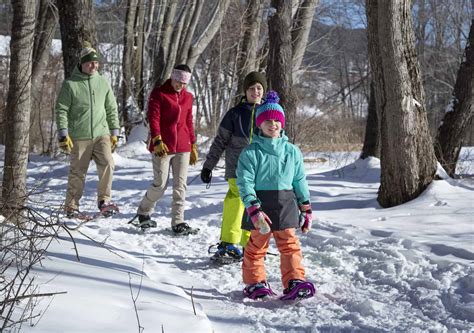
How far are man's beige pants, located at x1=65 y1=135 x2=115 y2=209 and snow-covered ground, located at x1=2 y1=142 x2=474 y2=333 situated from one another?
0.45m

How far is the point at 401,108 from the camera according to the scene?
659cm

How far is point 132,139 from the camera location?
45.1 ft

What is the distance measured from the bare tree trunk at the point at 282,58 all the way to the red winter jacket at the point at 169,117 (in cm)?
345

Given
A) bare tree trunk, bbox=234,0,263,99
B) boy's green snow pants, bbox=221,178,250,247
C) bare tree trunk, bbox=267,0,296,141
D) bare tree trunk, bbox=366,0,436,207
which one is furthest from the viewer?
bare tree trunk, bbox=234,0,263,99

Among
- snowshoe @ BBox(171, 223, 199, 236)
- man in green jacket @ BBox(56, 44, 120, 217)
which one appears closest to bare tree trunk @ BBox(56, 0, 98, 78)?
man in green jacket @ BBox(56, 44, 120, 217)

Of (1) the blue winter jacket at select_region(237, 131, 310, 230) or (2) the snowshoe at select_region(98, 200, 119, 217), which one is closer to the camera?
(1) the blue winter jacket at select_region(237, 131, 310, 230)

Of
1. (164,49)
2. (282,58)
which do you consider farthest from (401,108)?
(164,49)

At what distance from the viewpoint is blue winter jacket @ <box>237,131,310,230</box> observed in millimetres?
4250

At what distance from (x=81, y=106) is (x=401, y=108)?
370 centimetres

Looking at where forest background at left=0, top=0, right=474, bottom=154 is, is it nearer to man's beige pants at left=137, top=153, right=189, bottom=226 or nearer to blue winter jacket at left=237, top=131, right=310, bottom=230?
man's beige pants at left=137, top=153, right=189, bottom=226

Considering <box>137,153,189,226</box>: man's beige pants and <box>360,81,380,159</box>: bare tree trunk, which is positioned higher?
<box>360,81,380,159</box>: bare tree trunk

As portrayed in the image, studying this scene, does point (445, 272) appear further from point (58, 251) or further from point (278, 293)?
point (58, 251)

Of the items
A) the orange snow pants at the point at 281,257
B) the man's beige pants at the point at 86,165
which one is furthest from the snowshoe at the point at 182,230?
the orange snow pants at the point at 281,257

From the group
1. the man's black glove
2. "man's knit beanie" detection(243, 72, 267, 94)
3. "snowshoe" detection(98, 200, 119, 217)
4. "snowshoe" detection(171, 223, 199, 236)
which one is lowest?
"snowshoe" detection(171, 223, 199, 236)
